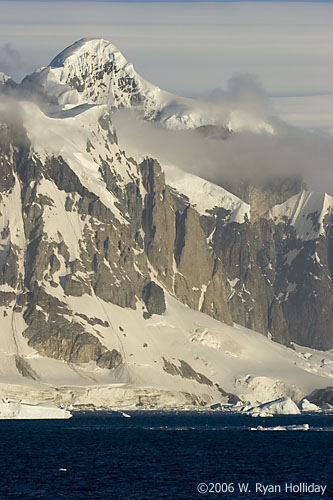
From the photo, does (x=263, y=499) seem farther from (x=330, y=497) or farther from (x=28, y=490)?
(x=28, y=490)

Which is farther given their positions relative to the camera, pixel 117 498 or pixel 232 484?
pixel 232 484

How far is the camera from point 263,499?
18300 centimetres

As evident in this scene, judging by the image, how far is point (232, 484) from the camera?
197m

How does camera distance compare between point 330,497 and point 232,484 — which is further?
point 232,484

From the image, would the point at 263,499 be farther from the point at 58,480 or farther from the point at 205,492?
the point at 58,480

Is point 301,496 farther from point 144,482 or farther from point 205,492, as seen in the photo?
point 144,482

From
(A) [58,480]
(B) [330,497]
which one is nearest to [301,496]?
(B) [330,497]

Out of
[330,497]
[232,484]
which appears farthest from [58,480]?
[330,497]

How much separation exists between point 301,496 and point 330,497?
389cm

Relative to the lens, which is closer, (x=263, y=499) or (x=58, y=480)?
(x=263, y=499)

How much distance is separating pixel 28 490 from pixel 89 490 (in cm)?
805

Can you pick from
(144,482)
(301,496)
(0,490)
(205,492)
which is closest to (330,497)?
(301,496)

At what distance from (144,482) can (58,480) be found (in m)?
12.0

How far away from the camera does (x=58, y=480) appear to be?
19950 cm
